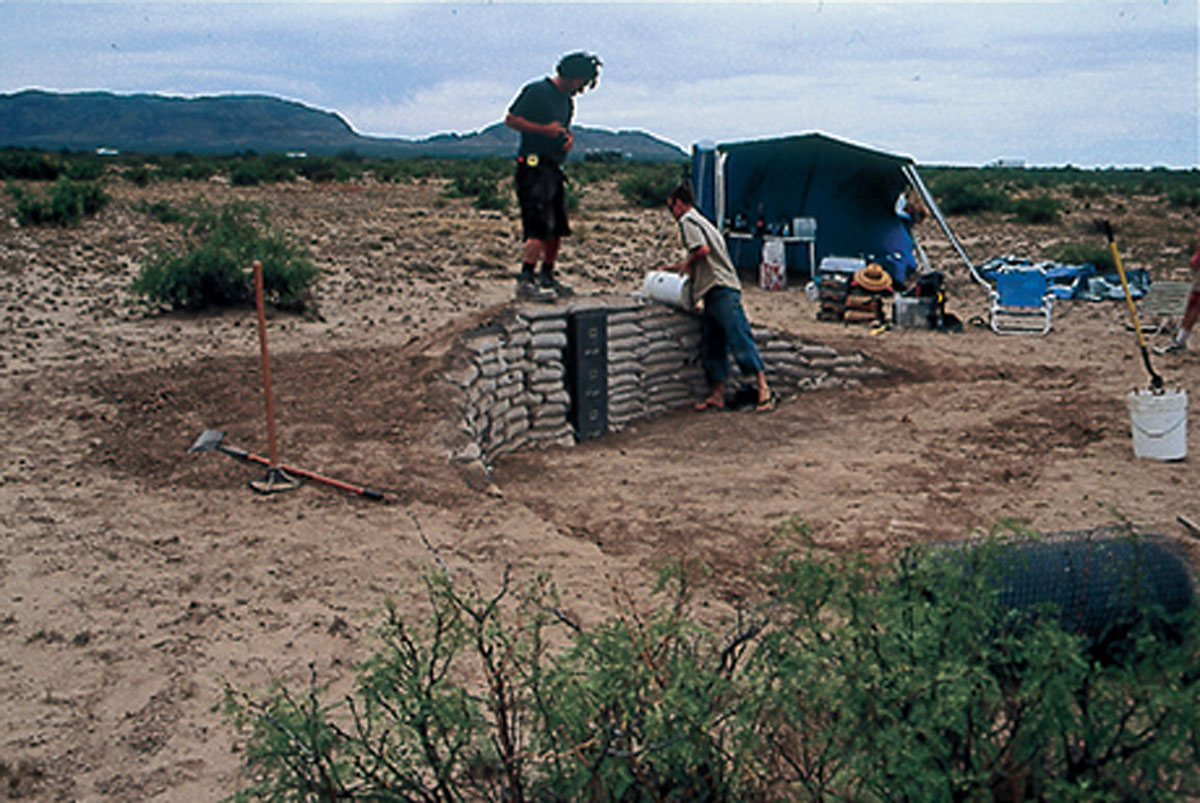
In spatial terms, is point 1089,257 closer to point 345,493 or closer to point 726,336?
point 726,336

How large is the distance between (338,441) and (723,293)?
3.25 meters

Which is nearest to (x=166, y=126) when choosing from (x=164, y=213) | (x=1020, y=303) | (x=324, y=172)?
(x=324, y=172)

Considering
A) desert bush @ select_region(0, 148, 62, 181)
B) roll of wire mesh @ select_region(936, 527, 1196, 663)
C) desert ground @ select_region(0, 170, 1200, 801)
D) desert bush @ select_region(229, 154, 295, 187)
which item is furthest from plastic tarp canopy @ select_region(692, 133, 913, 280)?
desert bush @ select_region(0, 148, 62, 181)

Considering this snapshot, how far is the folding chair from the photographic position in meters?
10.5

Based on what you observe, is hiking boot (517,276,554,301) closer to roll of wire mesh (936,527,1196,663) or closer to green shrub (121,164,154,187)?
roll of wire mesh (936,527,1196,663)

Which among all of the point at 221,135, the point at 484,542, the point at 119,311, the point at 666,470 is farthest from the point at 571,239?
the point at 221,135

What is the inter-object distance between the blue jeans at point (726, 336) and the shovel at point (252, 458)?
3.54m

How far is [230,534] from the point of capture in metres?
4.30

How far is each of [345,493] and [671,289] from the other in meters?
3.64

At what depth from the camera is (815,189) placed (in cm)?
1438

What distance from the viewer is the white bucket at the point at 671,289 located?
25.2 feet

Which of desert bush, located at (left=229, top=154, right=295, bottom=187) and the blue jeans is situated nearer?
the blue jeans

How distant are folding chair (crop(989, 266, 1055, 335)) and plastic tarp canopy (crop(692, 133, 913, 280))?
2.66m

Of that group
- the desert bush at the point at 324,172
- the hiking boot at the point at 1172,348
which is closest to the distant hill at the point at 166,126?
the desert bush at the point at 324,172
